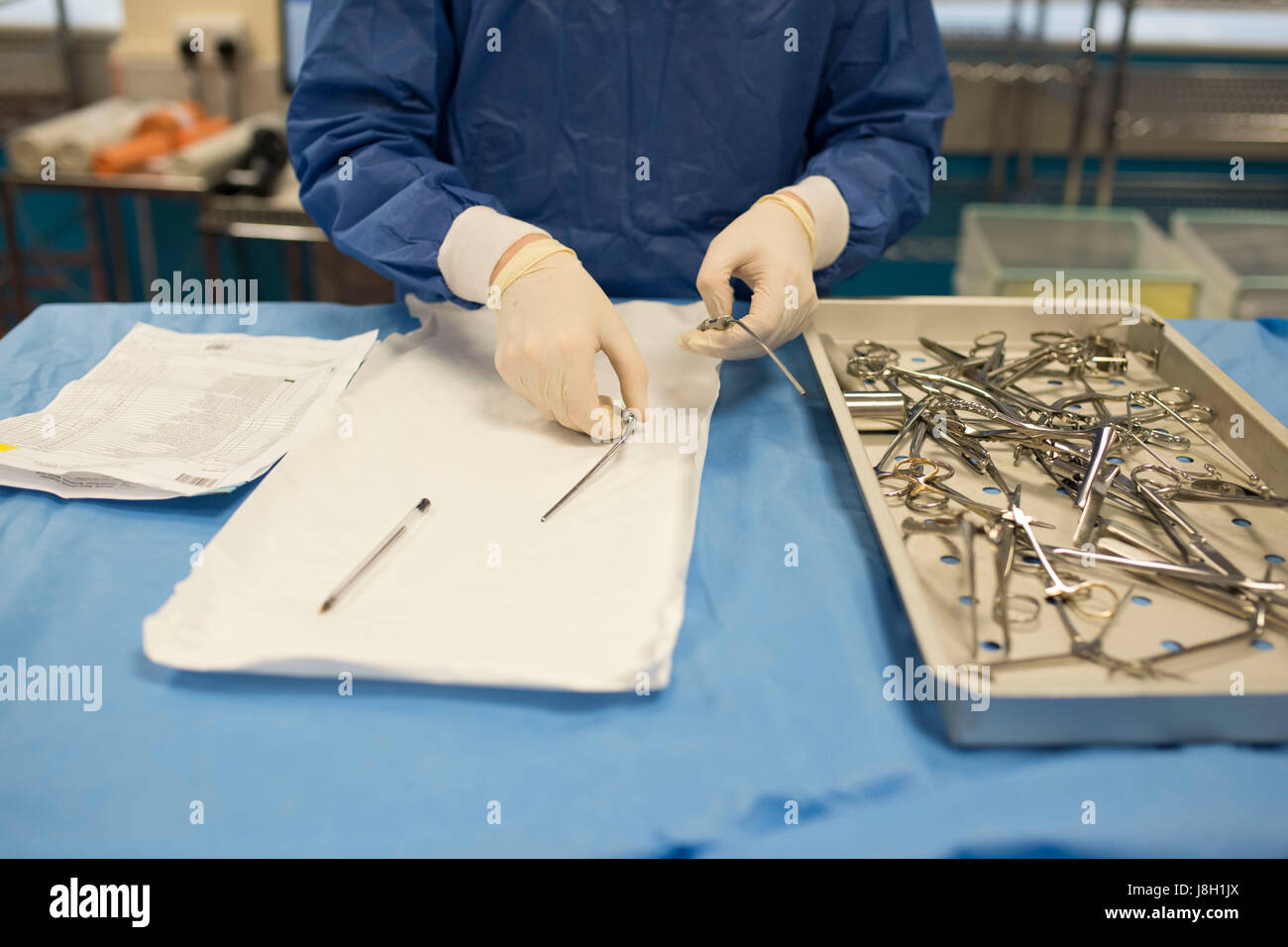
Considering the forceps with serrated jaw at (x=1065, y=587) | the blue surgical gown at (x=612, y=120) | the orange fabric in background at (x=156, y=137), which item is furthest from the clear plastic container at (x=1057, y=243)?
the orange fabric in background at (x=156, y=137)

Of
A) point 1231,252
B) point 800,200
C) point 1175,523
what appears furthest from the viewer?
point 1231,252

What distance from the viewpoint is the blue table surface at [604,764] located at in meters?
0.51

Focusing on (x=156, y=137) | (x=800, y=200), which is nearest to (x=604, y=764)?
(x=800, y=200)

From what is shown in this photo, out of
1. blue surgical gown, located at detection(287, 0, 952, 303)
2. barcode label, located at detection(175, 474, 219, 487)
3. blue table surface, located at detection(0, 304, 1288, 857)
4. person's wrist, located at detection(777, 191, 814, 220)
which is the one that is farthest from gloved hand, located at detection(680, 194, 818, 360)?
barcode label, located at detection(175, 474, 219, 487)

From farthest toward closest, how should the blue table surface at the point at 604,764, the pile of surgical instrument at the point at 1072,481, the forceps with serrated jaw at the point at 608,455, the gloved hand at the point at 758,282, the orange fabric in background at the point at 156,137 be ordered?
the orange fabric in background at the point at 156,137, the gloved hand at the point at 758,282, the forceps with serrated jaw at the point at 608,455, the pile of surgical instrument at the point at 1072,481, the blue table surface at the point at 604,764

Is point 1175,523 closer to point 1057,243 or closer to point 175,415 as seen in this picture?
point 175,415

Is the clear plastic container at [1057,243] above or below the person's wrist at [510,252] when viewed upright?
below

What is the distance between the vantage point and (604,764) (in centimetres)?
55

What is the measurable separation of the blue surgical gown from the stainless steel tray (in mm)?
229

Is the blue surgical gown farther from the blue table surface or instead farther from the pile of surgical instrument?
the blue table surface

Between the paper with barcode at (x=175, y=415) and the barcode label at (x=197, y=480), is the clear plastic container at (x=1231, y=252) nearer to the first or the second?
the paper with barcode at (x=175, y=415)

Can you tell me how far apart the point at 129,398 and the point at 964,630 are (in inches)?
29.9

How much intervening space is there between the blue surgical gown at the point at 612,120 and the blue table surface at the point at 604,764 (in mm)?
478

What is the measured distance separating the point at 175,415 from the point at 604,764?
57 cm
